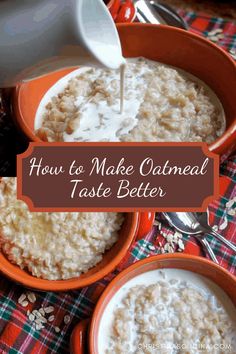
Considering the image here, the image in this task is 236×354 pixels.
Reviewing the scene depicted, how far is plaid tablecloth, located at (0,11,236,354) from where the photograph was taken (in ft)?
2.81

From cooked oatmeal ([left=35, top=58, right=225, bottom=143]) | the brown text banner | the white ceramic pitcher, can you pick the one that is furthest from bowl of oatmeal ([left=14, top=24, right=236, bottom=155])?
the white ceramic pitcher

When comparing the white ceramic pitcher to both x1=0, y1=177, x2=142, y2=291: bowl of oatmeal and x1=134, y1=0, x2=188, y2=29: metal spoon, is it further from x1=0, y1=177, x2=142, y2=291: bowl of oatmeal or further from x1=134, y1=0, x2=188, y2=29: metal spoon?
x1=134, y1=0, x2=188, y2=29: metal spoon

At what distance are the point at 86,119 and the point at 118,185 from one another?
249mm

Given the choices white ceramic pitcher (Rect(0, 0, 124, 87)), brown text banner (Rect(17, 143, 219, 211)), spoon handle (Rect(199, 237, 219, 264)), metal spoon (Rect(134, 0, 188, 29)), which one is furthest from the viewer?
metal spoon (Rect(134, 0, 188, 29))

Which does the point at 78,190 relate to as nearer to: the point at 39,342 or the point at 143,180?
the point at 143,180

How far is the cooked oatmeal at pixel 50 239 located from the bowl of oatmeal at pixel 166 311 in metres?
0.08

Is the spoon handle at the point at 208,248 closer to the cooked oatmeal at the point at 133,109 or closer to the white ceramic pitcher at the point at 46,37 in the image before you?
the cooked oatmeal at the point at 133,109

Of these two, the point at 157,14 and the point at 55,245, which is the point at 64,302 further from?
the point at 157,14

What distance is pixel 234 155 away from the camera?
1.06 metres

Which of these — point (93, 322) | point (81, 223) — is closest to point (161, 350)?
point (93, 322)

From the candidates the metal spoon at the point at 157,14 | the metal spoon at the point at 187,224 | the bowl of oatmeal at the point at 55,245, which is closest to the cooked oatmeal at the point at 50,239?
the bowl of oatmeal at the point at 55,245

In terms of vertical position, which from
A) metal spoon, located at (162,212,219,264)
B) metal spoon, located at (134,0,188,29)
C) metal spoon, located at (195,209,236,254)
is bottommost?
metal spoon, located at (162,212,219,264)

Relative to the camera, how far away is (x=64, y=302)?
0.89 metres

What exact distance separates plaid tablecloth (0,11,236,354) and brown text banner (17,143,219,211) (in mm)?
119
